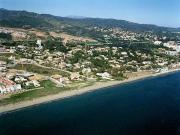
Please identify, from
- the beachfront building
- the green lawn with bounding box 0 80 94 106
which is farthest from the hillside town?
the green lawn with bounding box 0 80 94 106

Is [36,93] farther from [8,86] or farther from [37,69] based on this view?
[37,69]

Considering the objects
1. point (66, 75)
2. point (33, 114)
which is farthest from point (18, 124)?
point (66, 75)

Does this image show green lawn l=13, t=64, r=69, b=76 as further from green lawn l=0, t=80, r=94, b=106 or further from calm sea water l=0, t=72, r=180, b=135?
calm sea water l=0, t=72, r=180, b=135

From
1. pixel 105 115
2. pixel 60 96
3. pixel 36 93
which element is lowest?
pixel 60 96

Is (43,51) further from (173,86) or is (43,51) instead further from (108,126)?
(108,126)

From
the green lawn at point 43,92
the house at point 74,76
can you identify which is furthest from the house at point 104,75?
the green lawn at point 43,92

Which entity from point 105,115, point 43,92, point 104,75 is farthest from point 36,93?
Answer: point 104,75

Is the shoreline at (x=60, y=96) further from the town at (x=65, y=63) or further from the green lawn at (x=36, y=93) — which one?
the town at (x=65, y=63)
